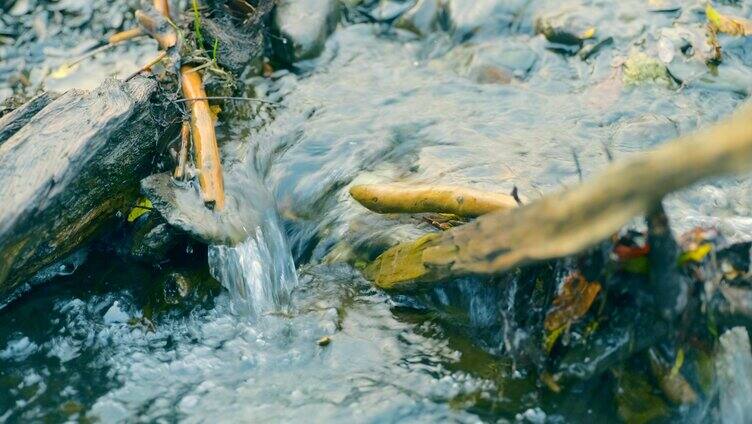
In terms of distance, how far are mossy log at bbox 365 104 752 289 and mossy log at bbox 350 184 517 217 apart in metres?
0.28

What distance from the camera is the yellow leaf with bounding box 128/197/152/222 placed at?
12.1ft

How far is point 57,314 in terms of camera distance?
3477 mm

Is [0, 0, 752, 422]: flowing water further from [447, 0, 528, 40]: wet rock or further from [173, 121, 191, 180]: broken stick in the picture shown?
[173, 121, 191, 180]: broken stick

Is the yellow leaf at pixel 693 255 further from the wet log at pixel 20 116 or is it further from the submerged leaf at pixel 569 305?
the wet log at pixel 20 116

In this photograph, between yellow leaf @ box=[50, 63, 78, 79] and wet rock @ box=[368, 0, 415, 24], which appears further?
wet rock @ box=[368, 0, 415, 24]

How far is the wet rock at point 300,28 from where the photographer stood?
506 centimetres

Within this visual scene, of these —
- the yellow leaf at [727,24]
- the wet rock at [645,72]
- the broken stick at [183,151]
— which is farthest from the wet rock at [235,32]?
the yellow leaf at [727,24]

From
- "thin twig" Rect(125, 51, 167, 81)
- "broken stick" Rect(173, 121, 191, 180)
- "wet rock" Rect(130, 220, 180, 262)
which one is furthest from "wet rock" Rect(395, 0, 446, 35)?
"wet rock" Rect(130, 220, 180, 262)

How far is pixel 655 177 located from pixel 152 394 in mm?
2081

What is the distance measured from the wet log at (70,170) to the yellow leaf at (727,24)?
10.9ft

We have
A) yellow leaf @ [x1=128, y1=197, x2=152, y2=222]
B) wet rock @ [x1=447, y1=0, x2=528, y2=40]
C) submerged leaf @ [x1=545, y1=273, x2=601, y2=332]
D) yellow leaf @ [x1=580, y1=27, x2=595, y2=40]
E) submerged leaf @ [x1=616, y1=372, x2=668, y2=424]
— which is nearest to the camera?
submerged leaf @ [x1=545, y1=273, x2=601, y2=332]

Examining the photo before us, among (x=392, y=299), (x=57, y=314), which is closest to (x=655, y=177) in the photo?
(x=392, y=299)

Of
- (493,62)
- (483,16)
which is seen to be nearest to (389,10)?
(483,16)

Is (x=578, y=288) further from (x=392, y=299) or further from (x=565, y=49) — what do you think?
(x=565, y=49)
